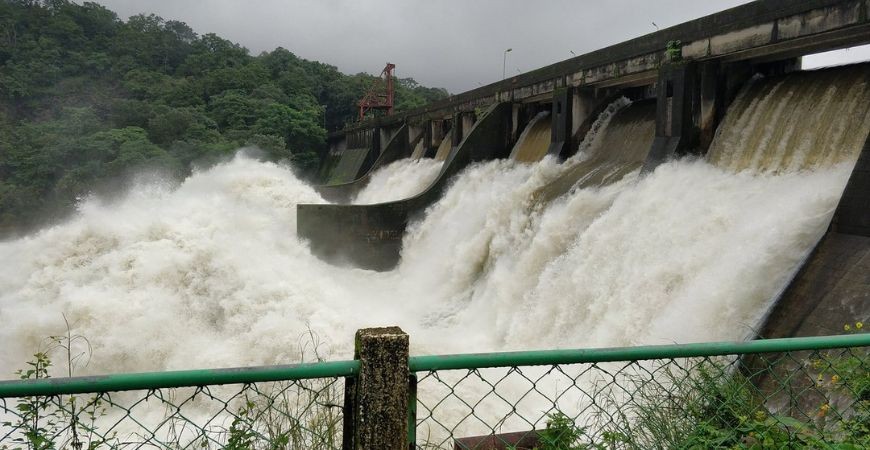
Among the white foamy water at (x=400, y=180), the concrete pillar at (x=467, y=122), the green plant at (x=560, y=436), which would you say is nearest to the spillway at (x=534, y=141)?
the concrete pillar at (x=467, y=122)

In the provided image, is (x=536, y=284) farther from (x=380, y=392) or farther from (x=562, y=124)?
(x=380, y=392)

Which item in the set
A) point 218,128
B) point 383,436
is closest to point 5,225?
point 218,128

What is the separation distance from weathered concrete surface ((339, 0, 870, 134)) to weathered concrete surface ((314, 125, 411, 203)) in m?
9.68

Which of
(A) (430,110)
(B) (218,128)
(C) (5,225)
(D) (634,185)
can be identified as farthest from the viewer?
(B) (218,128)

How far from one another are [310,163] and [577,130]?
27.6 meters

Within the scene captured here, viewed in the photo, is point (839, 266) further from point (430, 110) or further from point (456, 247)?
point (430, 110)

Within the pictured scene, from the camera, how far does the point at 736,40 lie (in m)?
8.19

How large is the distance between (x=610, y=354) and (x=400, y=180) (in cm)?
1738

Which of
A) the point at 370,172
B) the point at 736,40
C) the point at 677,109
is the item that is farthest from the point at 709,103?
the point at 370,172

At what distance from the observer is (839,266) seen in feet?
15.7

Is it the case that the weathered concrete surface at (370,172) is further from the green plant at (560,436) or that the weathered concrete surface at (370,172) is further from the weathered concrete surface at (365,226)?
the green plant at (560,436)

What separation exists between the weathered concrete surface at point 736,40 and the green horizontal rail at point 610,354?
6.03 m

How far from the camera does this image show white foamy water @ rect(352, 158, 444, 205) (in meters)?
17.7

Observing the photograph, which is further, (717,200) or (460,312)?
(460,312)
